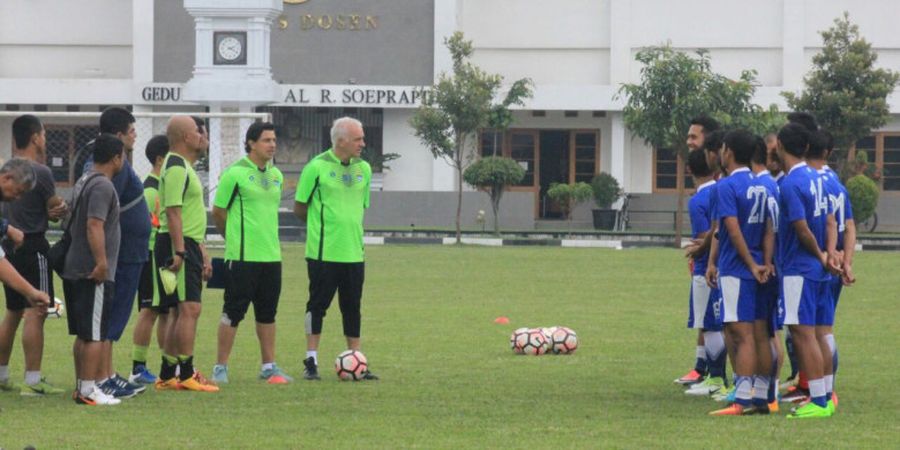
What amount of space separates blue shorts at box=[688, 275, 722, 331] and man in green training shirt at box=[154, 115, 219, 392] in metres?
3.64

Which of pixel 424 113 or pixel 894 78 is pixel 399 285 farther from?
pixel 894 78

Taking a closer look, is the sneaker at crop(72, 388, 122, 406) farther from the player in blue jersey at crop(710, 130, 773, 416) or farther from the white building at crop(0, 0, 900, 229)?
the white building at crop(0, 0, 900, 229)

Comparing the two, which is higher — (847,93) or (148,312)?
(847,93)

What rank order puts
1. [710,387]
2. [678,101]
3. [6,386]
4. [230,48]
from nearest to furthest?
1. [6,386]
2. [710,387]
3. [678,101]
4. [230,48]

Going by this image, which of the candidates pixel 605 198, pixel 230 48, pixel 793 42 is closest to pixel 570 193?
pixel 605 198

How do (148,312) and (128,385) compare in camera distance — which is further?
(148,312)

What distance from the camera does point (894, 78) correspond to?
160 feet

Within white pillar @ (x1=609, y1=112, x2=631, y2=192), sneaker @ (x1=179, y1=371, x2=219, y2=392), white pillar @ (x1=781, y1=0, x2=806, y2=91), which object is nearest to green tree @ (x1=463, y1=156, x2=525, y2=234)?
white pillar @ (x1=609, y1=112, x2=631, y2=192)

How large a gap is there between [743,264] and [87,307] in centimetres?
440

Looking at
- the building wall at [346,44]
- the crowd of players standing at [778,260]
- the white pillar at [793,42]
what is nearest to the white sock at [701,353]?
the crowd of players standing at [778,260]

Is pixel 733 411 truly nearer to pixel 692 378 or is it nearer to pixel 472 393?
pixel 692 378

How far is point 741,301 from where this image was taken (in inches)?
438

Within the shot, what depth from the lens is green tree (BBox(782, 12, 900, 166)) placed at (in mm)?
47500

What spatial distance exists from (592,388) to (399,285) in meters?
12.8
